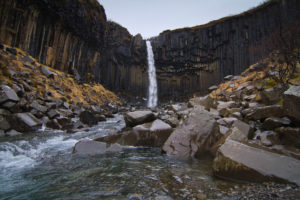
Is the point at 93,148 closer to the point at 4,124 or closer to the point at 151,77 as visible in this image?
the point at 4,124

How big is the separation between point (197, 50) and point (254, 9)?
11.4 meters

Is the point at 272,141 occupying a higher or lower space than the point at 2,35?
lower

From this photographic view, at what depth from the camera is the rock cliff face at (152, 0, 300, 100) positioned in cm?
2551

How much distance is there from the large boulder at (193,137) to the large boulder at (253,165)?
4.54 ft

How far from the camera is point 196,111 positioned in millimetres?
5375

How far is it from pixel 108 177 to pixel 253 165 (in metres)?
2.56

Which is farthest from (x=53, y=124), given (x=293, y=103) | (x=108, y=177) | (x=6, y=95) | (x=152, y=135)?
(x=293, y=103)

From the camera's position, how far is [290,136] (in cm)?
392

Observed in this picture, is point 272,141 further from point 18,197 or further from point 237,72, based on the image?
point 237,72

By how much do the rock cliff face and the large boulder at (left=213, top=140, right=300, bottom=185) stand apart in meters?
25.9

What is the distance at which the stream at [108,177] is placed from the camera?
7.81ft

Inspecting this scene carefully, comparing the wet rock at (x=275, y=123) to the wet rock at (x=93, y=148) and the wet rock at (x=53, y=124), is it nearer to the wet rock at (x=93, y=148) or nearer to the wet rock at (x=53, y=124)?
the wet rock at (x=93, y=148)

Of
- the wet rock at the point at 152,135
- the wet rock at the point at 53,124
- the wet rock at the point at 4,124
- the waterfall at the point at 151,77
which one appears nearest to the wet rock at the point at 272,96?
the wet rock at the point at 152,135

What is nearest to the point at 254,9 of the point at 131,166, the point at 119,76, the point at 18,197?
the point at 119,76
